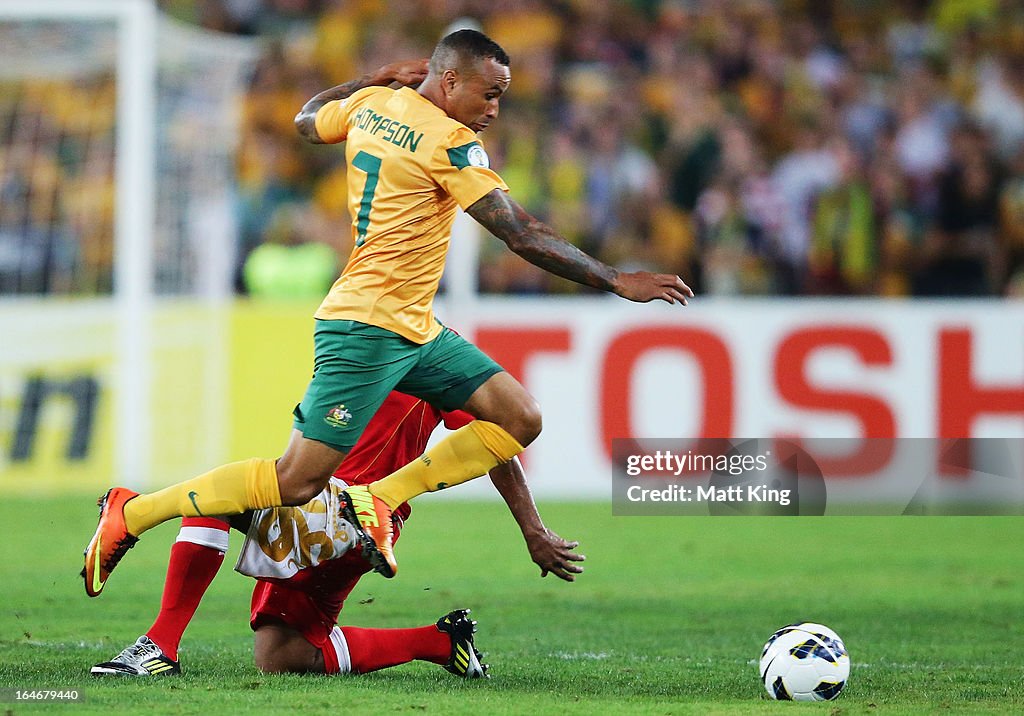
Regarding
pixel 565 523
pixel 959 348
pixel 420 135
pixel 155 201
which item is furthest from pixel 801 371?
pixel 420 135

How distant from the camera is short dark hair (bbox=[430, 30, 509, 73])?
220 inches

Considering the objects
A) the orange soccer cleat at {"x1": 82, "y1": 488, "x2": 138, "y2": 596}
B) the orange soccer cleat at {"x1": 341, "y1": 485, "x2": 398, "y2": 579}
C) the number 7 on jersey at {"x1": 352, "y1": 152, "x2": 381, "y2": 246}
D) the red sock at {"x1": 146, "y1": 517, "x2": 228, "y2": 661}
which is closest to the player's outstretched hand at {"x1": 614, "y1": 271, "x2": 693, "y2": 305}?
the number 7 on jersey at {"x1": 352, "y1": 152, "x2": 381, "y2": 246}

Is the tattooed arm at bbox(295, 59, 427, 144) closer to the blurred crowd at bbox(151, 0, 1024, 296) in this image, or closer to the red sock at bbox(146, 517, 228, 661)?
the red sock at bbox(146, 517, 228, 661)

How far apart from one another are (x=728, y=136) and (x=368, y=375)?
9.41 m

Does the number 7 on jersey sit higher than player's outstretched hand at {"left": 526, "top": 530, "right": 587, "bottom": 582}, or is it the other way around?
the number 7 on jersey

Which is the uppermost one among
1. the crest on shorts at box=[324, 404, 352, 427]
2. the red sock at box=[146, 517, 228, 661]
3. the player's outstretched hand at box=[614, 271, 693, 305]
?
the player's outstretched hand at box=[614, 271, 693, 305]

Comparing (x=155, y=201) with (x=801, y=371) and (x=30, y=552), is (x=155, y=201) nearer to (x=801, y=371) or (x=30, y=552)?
(x=30, y=552)

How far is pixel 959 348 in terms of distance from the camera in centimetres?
1191

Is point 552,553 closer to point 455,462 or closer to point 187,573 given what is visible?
point 455,462

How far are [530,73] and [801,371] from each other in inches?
205

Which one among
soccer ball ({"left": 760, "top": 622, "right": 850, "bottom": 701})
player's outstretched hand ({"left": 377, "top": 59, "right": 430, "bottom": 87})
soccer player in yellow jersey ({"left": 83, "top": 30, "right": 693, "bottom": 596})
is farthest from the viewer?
player's outstretched hand ({"left": 377, "top": 59, "right": 430, "bottom": 87})

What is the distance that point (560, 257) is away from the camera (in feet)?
17.2

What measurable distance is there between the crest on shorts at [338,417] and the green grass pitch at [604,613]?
0.89 metres

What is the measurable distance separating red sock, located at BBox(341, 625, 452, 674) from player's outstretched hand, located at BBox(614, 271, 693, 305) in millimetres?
1516
